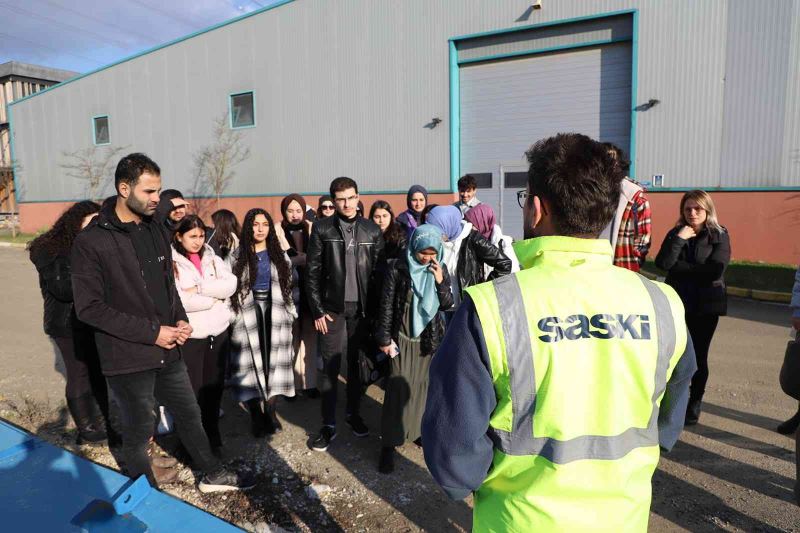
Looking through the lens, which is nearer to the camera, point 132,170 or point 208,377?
point 132,170

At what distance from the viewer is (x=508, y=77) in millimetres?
12906

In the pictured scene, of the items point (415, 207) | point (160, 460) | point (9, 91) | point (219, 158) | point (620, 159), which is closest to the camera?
point (620, 159)

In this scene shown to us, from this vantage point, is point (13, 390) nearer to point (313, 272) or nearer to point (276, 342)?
point (276, 342)

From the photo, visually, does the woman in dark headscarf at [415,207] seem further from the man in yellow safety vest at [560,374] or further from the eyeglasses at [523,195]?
the man in yellow safety vest at [560,374]

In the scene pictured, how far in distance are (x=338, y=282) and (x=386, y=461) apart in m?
1.30

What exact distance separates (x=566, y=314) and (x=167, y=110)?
20.8 metres

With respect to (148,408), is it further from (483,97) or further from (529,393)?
(483,97)

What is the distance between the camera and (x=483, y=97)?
13.3 metres

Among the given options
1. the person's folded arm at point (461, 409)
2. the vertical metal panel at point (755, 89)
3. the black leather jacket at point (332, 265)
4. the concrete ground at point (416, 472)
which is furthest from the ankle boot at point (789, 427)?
the vertical metal panel at point (755, 89)

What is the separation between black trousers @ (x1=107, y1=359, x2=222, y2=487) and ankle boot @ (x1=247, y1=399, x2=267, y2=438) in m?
0.87

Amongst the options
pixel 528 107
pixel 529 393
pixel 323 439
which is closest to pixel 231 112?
pixel 528 107

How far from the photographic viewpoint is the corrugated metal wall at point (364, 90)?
10.8 metres

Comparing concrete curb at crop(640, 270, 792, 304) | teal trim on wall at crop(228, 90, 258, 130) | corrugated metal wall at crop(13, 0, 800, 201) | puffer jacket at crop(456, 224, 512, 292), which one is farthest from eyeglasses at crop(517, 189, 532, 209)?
teal trim on wall at crop(228, 90, 258, 130)

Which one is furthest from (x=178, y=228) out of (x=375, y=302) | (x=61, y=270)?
(x=375, y=302)
